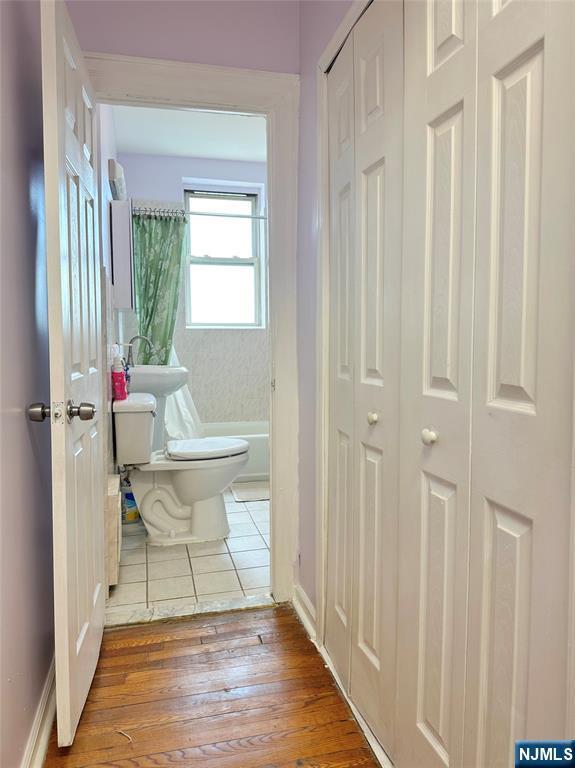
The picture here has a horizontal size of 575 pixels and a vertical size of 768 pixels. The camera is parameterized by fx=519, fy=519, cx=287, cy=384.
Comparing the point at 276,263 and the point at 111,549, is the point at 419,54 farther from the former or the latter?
the point at 111,549

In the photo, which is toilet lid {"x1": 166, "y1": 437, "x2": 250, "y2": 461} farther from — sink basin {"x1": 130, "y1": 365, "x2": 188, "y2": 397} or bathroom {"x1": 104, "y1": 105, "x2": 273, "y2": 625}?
sink basin {"x1": 130, "y1": 365, "x2": 188, "y2": 397}

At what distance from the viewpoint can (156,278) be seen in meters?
3.94

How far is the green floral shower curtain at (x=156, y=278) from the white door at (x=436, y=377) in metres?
2.99

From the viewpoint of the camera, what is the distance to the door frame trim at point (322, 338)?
1.76m

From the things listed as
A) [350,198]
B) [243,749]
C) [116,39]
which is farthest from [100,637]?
[116,39]

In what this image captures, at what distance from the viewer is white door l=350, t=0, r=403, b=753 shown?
1269 mm

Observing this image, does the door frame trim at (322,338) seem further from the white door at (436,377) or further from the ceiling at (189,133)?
the ceiling at (189,133)

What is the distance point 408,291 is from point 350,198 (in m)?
0.50

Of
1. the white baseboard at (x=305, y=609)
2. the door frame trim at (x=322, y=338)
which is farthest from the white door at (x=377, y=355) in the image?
the white baseboard at (x=305, y=609)

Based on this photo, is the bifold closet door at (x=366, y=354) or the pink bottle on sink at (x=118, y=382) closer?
the bifold closet door at (x=366, y=354)

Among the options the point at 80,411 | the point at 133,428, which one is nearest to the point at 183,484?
the point at 133,428

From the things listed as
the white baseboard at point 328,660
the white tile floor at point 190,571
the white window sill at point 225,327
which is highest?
the white window sill at point 225,327

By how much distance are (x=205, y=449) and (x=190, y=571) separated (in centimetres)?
62

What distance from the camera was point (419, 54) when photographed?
112 cm
